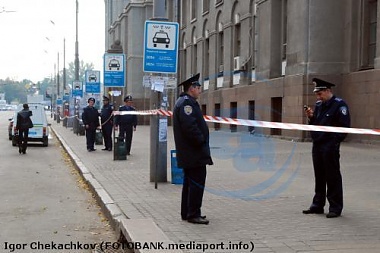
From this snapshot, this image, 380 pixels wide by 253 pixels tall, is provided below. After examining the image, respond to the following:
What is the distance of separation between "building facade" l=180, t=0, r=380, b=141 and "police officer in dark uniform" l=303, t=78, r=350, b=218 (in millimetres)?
7210

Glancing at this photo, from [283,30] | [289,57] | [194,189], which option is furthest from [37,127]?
[194,189]

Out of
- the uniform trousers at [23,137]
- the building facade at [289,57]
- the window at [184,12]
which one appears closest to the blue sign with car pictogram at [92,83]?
Result: the building facade at [289,57]

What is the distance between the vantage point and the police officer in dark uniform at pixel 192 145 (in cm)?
681

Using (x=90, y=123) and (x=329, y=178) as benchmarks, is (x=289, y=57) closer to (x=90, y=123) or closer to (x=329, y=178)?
(x=90, y=123)

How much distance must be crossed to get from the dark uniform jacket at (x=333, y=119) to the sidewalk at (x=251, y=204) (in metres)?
1.08

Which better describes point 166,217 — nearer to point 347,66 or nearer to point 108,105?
point 108,105

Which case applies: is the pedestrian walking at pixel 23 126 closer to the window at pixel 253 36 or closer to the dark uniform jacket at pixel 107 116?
the dark uniform jacket at pixel 107 116

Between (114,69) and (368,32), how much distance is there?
9.48 m

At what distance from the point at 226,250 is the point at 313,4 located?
54.8 feet

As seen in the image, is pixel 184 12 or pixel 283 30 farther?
pixel 184 12

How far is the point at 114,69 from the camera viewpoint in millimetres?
18328

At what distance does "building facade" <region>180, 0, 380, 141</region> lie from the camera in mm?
19312

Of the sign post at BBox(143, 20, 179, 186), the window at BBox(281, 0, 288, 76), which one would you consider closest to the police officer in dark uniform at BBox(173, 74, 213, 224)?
the sign post at BBox(143, 20, 179, 186)

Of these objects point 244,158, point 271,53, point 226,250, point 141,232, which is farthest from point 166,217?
point 271,53
